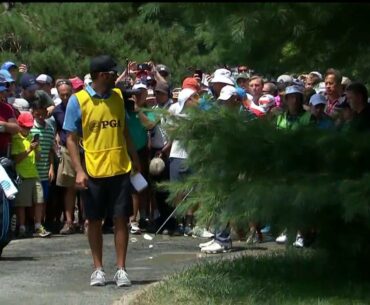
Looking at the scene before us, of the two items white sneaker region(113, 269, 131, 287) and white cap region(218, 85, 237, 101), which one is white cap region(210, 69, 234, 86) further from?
white sneaker region(113, 269, 131, 287)

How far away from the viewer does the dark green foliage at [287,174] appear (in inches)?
287

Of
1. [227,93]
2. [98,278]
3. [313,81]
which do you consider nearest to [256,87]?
[313,81]

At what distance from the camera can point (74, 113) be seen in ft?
30.1

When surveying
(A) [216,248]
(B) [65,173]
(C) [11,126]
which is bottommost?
(A) [216,248]

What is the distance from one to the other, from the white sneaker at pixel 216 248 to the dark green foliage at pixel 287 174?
3000 millimetres

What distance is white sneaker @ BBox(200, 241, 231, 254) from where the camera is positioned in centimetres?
1129

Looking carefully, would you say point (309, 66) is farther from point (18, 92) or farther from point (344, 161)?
point (18, 92)

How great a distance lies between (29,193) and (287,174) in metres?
6.11

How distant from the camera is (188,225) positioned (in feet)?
43.5

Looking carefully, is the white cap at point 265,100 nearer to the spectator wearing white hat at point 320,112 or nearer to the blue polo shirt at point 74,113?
the spectator wearing white hat at point 320,112

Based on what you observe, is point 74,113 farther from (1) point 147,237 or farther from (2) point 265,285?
(1) point 147,237

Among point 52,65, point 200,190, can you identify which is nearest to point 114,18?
point 52,65

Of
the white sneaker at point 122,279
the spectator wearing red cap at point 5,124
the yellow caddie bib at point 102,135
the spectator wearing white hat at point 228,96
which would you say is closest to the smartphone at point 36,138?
the spectator wearing red cap at point 5,124

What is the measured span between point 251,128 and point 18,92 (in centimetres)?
774
